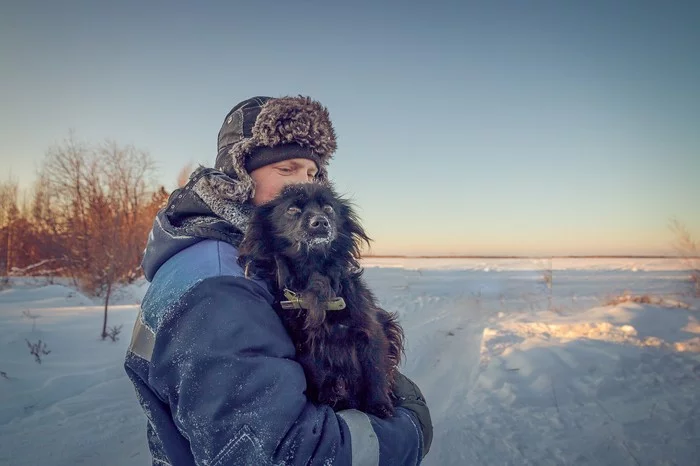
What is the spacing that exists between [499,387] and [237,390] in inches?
178

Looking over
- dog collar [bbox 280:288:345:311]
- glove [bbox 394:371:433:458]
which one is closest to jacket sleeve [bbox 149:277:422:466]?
dog collar [bbox 280:288:345:311]

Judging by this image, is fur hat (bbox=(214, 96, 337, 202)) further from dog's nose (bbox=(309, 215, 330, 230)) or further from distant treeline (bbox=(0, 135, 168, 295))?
distant treeline (bbox=(0, 135, 168, 295))

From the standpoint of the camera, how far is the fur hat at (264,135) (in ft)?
6.35

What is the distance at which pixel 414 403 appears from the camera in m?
1.81

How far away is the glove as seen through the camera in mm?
1682

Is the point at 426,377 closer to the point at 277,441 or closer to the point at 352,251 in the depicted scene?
the point at 352,251

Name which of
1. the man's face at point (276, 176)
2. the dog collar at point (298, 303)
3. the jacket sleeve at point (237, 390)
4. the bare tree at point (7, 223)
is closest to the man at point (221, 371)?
the jacket sleeve at point (237, 390)

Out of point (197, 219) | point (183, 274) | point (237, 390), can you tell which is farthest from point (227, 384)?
point (197, 219)

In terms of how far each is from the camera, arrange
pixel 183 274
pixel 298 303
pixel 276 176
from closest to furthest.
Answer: pixel 183 274 < pixel 298 303 < pixel 276 176

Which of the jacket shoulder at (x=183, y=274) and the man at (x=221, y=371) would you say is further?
the jacket shoulder at (x=183, y=274)

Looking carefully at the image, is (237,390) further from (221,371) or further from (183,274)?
A: (183,274)

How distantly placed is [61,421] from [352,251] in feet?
13.4

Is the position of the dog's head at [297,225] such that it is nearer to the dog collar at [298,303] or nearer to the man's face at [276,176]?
the man's face at [276,176]

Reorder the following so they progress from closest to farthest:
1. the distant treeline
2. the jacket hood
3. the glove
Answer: the jacket hood → the glove → the distant treeline
